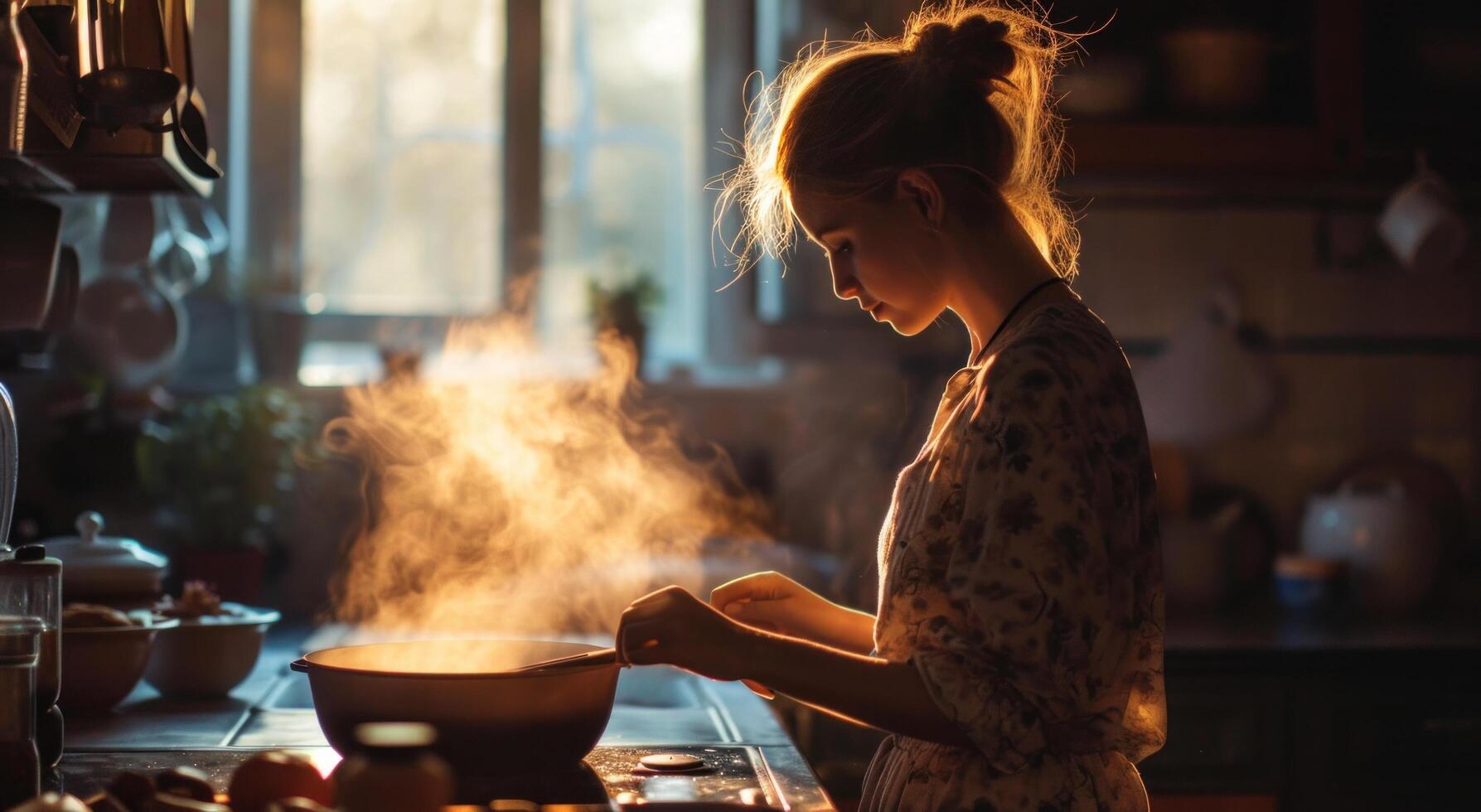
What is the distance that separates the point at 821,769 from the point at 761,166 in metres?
1.07

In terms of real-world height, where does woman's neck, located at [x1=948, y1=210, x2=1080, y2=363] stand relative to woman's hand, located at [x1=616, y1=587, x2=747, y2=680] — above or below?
above

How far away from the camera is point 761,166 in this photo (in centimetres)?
134

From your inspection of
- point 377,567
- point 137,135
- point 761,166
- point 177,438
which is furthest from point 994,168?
point 377,567

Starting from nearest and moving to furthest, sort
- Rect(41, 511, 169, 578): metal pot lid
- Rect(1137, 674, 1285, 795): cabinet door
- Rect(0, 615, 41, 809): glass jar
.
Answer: Rect(0, 615, 41, 809): glass jar → Rect(41, 511, 169, 578): metal pot lid → Rect(1137, 674, 1285, 795): cabinet door

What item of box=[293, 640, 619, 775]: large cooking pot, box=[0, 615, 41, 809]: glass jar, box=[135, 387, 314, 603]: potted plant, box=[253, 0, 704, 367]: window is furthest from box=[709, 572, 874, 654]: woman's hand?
box=[253, 0, 704, 367]: window

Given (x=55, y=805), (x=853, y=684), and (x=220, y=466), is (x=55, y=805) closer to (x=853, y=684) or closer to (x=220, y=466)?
(x=853, y=684)

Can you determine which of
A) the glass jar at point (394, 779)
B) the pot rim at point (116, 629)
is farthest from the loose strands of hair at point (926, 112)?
the pot rim at point (116, 629)

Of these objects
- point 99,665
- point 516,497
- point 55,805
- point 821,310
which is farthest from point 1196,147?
point 55,805

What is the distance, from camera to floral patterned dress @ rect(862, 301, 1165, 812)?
1.05 meters

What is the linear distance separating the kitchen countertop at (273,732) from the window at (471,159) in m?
1.32

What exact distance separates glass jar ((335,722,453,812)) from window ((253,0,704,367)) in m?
2.27

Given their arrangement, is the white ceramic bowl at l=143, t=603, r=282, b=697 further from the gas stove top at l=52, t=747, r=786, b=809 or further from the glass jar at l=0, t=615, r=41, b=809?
the glass jar at l=0, t=615, r=41, b=809

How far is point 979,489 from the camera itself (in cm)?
108

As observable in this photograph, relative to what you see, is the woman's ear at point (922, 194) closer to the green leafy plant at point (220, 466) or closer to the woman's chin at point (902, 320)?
the woman's chin at point (902, 320)
